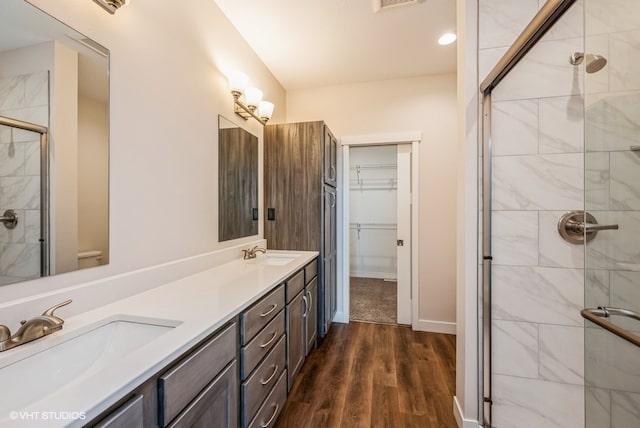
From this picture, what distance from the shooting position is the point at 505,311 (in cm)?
146

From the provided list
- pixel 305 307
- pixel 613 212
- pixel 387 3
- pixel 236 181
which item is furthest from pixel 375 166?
pixel 613 212

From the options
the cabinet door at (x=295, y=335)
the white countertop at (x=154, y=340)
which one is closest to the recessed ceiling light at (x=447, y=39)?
the white countertop at (x=154, y=340)

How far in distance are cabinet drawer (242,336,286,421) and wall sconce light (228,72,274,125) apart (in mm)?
A: 1713

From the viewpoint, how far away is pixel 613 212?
1.04 metres

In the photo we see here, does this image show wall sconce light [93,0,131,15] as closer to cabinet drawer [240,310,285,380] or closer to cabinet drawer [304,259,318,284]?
cabinet drawer [240,310,285,380]

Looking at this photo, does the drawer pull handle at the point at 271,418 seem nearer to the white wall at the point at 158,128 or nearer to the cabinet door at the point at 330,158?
the white wall at the point at 158,128

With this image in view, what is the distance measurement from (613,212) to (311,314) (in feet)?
6.17

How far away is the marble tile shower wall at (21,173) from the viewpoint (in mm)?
783

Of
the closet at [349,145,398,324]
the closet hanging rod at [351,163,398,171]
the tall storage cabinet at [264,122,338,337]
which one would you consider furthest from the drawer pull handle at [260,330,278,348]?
the closet hanging rod at [351,163,398,171]

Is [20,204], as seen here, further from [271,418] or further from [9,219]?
[271,418]

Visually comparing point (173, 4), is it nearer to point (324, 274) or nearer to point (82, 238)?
point (82, 238)

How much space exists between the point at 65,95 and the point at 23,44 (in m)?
0.16

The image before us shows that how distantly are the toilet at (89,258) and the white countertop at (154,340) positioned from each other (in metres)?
0.17

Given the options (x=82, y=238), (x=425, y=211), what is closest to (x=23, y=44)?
(x=82, y=238)
